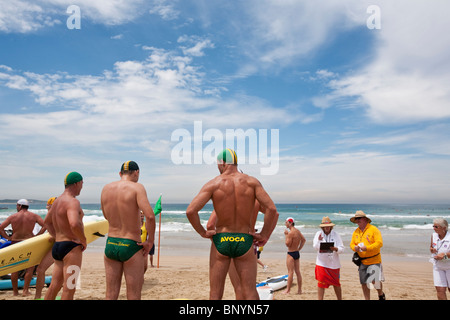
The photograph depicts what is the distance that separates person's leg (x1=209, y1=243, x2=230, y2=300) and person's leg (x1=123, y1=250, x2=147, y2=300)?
3.15 ft

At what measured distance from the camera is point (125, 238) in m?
4.10

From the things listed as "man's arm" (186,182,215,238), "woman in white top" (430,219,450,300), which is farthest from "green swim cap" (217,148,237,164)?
"woman in white top" (430,219,450,300)

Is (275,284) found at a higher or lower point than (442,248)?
lower

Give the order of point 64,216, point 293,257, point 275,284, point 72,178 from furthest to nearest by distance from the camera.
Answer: point 275,284 → point 293,257 → point 72,178 → point 64,216

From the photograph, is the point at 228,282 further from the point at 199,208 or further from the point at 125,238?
the point at 199,208

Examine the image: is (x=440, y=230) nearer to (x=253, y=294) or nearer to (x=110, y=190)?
(x=253, y=294)

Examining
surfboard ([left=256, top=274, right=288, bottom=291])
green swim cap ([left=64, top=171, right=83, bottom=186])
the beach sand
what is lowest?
the beach sand

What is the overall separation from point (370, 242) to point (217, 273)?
3465 millimetres

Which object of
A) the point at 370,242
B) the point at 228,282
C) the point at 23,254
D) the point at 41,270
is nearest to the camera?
the point at 370,242

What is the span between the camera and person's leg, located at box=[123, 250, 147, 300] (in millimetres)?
4008

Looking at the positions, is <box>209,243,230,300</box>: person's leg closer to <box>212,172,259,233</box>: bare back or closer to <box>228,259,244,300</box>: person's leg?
<box>228,259,244,300</box>: person's leg

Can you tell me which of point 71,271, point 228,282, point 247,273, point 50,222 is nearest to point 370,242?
point 247,273
